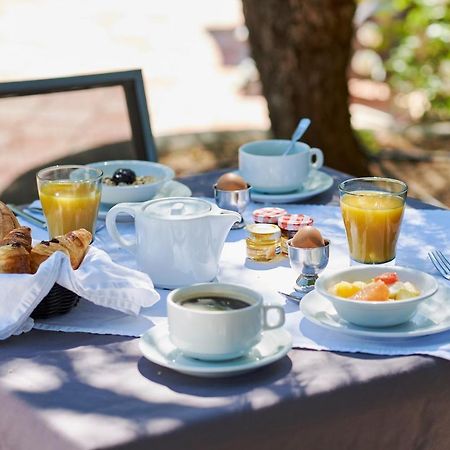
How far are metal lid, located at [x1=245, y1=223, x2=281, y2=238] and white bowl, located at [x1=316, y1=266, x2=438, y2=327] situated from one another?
316mm

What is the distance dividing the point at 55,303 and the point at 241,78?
637 centimetres

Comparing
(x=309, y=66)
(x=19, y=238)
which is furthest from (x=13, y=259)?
(x=309, y=66)

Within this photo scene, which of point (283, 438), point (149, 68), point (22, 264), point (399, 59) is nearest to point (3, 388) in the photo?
point (22, 264)

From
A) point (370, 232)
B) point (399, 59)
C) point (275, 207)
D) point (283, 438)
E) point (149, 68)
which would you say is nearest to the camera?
point (283, 438)

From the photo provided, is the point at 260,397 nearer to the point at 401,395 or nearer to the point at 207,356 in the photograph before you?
the point at 207,356

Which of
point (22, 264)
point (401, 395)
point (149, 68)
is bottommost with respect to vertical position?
point (149, 68)

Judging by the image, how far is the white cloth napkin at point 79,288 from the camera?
156cm

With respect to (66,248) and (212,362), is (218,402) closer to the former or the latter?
(212,362)

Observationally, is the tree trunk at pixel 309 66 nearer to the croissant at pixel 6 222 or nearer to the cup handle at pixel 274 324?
the croissant at pixel 6 222

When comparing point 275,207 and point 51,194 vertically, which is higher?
point 51,194

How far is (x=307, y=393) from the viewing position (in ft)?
4.41

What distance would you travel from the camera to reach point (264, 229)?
75.8 inches

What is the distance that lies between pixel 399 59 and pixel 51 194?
472cm

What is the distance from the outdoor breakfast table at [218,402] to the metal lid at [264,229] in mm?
452
